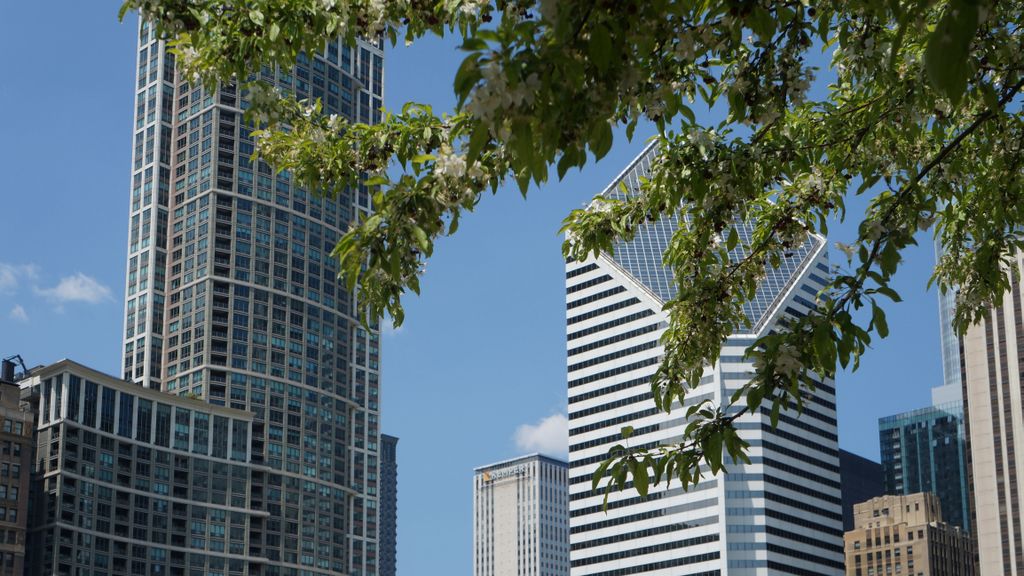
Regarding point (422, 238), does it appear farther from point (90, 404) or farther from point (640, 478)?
point (90, 404)

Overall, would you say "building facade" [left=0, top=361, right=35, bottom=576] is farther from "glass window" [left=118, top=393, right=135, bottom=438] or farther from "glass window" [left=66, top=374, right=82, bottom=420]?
"glass window" [left=118, top=393, right=135, bottom=438]

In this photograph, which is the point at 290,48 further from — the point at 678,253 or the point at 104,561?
the point at 104,561

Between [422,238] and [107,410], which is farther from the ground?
[107,410]

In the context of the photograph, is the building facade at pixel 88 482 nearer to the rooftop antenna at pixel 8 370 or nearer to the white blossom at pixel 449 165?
the rooftop antenna at pixel 8 370

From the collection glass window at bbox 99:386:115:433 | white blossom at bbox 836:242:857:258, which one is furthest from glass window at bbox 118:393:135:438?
white blossom at bbox 836:242:857:258

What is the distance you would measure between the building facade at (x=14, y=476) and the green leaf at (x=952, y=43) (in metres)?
182

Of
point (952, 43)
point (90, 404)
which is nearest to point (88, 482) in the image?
point (90, 404)

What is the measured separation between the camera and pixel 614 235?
622 inches

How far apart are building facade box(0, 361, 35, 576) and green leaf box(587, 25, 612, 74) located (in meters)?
180

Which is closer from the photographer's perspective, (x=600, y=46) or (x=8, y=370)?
(x=600, y=46)

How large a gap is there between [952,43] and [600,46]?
226 centimetres

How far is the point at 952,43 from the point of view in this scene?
25.0ft

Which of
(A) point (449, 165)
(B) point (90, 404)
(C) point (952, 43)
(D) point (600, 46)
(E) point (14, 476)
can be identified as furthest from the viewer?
(B) point (90, 404)

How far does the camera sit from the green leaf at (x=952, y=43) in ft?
25.0
